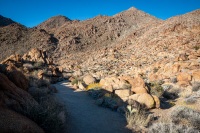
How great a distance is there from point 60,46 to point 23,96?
1962 inches

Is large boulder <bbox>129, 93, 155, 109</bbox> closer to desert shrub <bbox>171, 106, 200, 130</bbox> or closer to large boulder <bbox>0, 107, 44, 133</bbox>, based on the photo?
desert shrub <bbox>171, 106, 200, 130</bbox>

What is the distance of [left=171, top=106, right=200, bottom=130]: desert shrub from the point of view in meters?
→ 6.62

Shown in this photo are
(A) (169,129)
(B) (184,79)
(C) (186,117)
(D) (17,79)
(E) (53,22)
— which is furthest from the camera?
(E) (53,22)

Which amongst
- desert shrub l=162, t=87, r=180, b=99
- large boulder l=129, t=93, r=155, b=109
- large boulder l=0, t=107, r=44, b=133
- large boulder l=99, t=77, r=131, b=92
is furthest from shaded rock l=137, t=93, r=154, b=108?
large boulder l=0, t=107, r=44, b=133

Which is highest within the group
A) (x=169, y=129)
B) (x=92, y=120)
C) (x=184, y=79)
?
(x=184, y=79)

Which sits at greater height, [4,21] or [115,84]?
[4,21]

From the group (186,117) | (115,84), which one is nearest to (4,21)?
(115,84)

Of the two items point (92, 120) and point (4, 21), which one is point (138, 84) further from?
point (4, 21)

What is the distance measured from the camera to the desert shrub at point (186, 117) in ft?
21.7

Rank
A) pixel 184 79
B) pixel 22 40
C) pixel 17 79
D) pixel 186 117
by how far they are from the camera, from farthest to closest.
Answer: pixel 22 40
pixel 184 79
pixel 17 79
pixel 186 117

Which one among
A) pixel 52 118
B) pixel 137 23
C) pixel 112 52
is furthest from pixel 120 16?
pixel 52 118

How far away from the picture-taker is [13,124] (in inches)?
176

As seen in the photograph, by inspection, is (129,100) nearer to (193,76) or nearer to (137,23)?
(193,76)

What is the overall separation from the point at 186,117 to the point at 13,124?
5.50 metres
